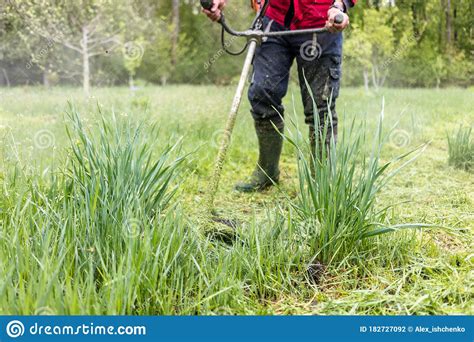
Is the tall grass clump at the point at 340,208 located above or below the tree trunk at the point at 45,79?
below

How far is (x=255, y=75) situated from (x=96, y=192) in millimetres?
1316
